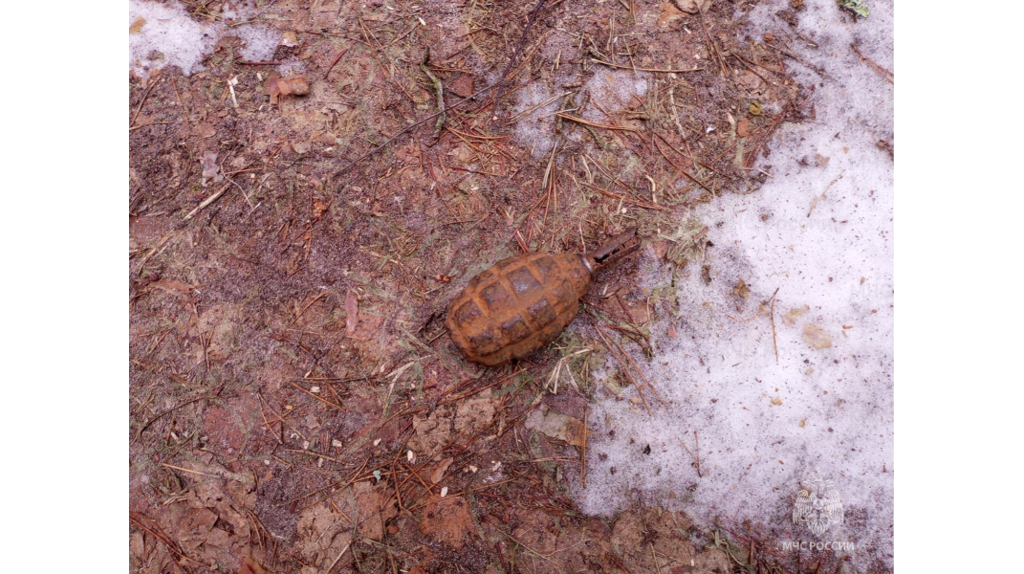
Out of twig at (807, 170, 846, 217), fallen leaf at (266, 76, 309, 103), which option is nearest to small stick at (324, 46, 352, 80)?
fallen leaf at (266, 76, 309, 103)

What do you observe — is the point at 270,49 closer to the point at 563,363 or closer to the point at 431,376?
the point at 431,376

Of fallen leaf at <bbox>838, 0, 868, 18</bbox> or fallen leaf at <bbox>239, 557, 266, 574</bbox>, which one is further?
fallen leaf at <bbox>838, 0, 868, 18</bbox>

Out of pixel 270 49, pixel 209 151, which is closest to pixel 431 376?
pixel 209 151

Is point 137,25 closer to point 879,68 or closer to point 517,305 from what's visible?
point 517,305

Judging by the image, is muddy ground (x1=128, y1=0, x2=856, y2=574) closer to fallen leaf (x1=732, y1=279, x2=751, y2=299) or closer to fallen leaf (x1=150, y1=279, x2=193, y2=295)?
fallen leaf (x1=150, y1=279, x2=193, y2=295)

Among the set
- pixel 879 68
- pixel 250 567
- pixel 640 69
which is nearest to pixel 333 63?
pixel 640 69

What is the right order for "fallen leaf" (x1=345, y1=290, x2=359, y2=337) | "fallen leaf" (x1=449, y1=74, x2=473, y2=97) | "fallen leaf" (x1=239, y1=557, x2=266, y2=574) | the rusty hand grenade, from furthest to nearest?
"fallen leaf" (x1=449, y1=74, x2=473, y2=97)
"fallen leaf" (x1=345, y1=290, x2=359, y2=337)
"fallen leaf" (x1=239, y1=557, x2=266, y2=574)
the rusty hand grenade

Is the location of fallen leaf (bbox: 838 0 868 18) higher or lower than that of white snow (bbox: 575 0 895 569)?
higher
